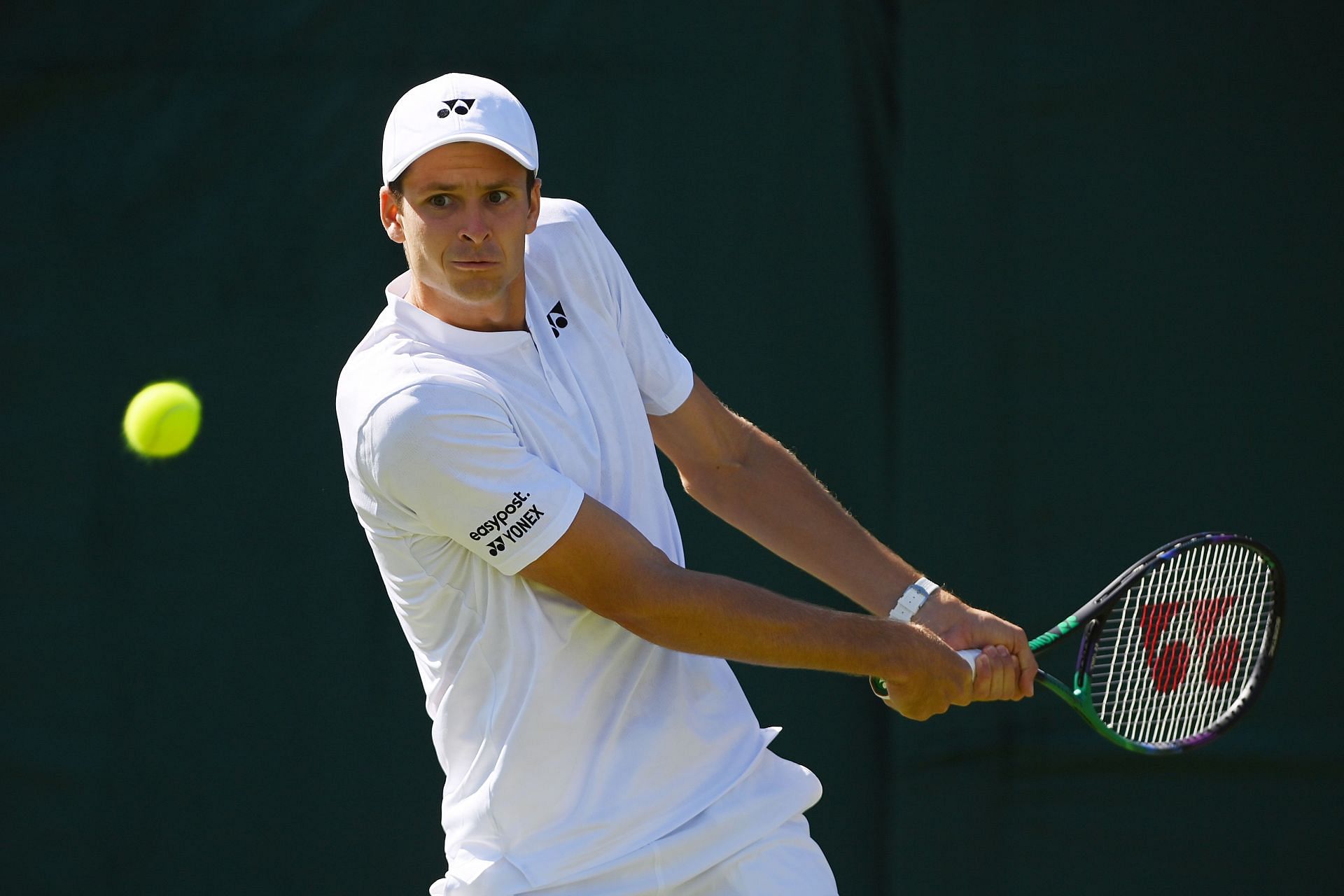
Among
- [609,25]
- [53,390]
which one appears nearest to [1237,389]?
[609,25]

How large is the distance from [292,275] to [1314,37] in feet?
8.15

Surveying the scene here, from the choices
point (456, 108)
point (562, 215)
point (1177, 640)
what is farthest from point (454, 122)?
point (1177, 640)

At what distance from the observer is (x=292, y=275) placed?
368 cm

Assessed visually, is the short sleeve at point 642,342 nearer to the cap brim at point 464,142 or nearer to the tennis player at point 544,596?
the tennis player at point 544,596

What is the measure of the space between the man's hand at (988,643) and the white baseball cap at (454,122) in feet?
3.26

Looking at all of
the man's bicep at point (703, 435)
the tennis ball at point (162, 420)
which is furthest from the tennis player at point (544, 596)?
the tennis ball at point (162, 420)

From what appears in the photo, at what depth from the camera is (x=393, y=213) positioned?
7.88 feet

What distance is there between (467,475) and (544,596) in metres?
0.22

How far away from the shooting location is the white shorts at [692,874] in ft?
7.44

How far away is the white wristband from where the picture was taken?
2604 mm

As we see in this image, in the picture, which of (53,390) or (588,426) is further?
(53,390)

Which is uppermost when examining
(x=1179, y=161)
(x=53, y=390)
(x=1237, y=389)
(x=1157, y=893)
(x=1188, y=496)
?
(x=1179, y=161)

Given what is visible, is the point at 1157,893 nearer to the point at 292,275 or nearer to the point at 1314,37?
the point at 1314,37

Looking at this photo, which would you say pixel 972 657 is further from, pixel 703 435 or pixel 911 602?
pixel 703 435
